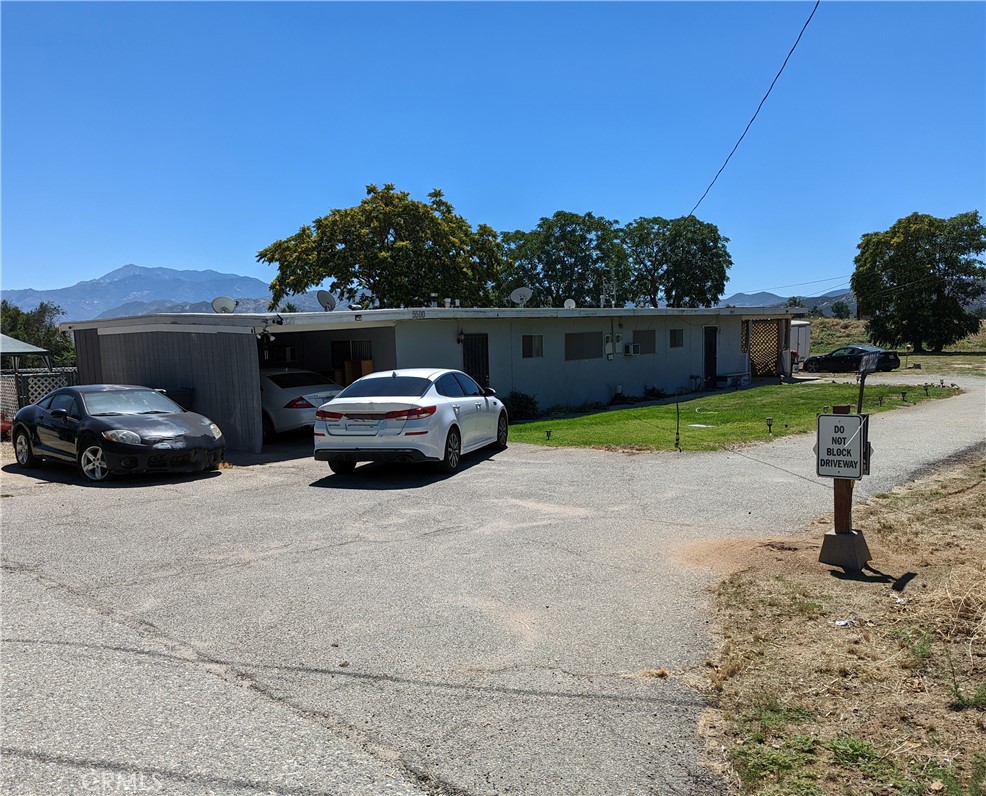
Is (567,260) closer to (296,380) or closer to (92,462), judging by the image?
(296,380)

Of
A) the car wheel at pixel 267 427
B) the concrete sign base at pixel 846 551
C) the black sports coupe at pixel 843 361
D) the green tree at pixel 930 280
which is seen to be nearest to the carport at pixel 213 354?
the car wheel at pixel 267 427

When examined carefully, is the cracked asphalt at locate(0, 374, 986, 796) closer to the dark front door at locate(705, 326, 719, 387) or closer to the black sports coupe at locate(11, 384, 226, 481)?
the black sports coupe at locate(11, 384, 226, 481)

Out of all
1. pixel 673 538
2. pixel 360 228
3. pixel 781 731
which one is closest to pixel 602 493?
pixel 673 538

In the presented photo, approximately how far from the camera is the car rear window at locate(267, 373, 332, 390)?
1521 centimetres

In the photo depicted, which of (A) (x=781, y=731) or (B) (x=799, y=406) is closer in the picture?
(A) (x=781, y=731)

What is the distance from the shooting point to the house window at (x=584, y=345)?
2136cm

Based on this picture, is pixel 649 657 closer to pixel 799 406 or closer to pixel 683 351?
pixel 799 406

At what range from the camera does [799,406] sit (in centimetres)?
1967

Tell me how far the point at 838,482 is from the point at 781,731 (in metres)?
3.18

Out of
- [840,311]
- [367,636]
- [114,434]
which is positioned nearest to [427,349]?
[114,434]

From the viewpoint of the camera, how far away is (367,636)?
4777 mm

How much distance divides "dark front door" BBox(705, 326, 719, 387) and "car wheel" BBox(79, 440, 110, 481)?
20.8 metres

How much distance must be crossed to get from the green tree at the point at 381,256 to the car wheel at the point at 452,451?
22787 mm

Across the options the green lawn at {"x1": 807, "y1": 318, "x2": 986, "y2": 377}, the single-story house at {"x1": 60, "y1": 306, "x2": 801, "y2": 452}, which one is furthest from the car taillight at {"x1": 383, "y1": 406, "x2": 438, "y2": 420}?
the green lawn at {"x1": 807, "y1": 318, "x2": 986, "y2": 377}
